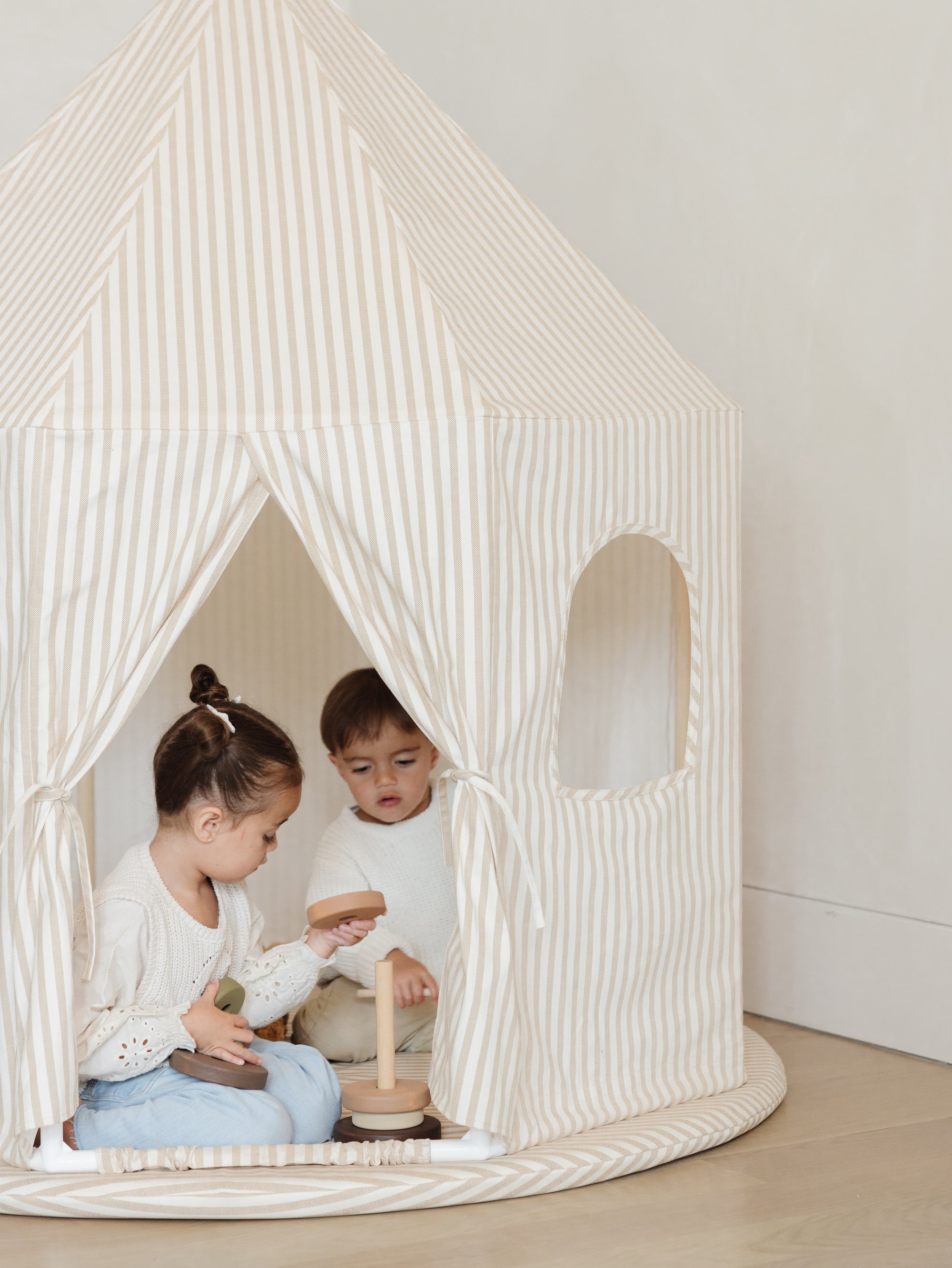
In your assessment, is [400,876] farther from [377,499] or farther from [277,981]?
[377,499]

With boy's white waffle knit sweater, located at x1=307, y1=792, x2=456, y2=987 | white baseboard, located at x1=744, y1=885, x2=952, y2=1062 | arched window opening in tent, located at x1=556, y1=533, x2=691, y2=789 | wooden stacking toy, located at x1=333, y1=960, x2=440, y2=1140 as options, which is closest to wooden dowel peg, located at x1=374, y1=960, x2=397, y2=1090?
wooden stacking toy, located at x1=333, y1=960, x2=440, y2=1140

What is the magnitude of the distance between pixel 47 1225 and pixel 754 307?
6.68 ft

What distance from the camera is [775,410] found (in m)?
2.92

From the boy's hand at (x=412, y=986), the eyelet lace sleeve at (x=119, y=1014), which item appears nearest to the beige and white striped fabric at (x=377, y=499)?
the eyelet lace sleeve at (x=119, y=1014)

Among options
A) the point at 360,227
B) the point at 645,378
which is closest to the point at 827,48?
the point at 645,378

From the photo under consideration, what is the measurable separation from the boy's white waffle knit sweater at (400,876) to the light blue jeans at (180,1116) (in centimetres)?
56

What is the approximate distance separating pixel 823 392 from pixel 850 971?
3.48 feet

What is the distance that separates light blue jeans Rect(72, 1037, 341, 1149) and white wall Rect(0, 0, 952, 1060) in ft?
3.81

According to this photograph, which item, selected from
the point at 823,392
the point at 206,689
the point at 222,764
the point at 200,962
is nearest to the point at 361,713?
the point at 206,689

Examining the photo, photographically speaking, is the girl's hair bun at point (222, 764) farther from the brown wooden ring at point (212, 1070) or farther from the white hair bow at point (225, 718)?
the brown wooden ring at point (212, 1070)

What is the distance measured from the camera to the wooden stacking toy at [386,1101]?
205cm

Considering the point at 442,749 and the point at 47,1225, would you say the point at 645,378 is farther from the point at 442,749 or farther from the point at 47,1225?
the point at 47,1225

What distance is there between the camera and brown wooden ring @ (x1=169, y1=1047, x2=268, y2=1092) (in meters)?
2.02

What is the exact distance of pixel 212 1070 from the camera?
202cm
